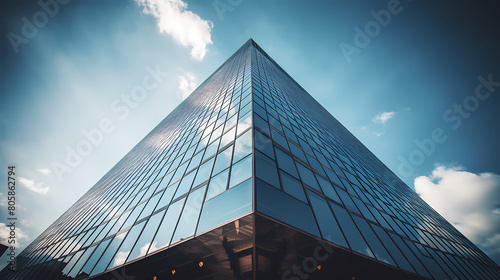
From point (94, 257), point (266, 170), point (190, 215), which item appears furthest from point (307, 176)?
point (94, 257)

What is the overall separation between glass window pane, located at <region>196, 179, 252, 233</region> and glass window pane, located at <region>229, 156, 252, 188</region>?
22cm

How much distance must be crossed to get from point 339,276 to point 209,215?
5588mm

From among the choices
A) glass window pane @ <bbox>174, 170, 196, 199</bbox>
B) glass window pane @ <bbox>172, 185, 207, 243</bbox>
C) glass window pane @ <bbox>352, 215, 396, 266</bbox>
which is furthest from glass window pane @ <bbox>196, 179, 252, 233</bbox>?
glass window pane @ <bbox>352, 215, 396, 266</bbox>

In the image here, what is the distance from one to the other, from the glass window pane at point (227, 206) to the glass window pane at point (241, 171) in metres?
0.22

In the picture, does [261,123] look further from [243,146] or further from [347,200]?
[347,200]

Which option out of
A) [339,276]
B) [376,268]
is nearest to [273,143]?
[339,276]

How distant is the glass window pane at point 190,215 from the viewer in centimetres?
577

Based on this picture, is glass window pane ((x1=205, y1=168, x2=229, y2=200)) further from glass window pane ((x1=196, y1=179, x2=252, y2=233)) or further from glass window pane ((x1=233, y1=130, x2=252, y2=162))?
glass window pane ((x1=233, y1=130, x2=252, y2=162))

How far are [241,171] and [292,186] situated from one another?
6.38 ft

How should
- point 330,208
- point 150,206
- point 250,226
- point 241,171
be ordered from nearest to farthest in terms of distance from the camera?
point 250,226, point 241,171, point 330,208, point 150,206

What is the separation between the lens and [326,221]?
6484mm

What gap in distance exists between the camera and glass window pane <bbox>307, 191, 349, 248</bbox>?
602cm

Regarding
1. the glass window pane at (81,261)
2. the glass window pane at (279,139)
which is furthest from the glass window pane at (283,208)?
the glass window pane at (81,261)

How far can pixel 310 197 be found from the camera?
22.8ft
